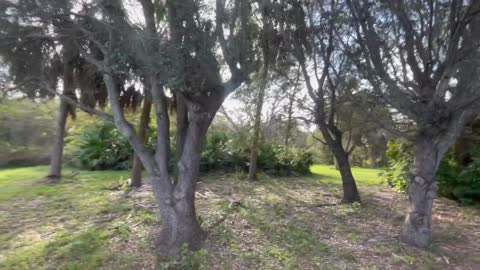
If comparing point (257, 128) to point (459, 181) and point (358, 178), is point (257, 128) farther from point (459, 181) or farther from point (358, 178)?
point (358, 178)

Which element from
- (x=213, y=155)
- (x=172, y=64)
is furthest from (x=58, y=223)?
(x=213, y=155)

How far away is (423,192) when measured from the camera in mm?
5668

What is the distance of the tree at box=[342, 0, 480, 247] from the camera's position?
18.2 ft

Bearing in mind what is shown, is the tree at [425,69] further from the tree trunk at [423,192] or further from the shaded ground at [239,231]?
the shaded ground at [239,231]

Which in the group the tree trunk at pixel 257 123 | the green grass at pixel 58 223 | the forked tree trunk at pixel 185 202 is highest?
the tree trunk at pixel 257 123

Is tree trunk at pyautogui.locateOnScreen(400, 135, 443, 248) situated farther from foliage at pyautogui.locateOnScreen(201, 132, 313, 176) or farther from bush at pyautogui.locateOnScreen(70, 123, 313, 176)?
foliage at pyautogui.locateOnScreen(201, 132, 313, 176)

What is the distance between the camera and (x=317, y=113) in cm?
802

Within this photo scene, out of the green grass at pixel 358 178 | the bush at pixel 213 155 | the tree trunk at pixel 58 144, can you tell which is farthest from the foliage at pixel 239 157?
the tree trunk at pixel 58 144

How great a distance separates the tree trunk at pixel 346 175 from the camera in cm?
835

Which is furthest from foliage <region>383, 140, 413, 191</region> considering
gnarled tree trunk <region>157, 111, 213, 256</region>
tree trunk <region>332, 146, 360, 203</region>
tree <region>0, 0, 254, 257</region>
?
gnarled tree trunk <region>157, 111, 213, 256</region>

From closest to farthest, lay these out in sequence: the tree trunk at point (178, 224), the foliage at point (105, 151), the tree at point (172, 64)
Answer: the tree at point (172, 64) < the tree trunk at point (178, 224) < the foliage at point (105, 151)

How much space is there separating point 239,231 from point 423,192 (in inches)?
118

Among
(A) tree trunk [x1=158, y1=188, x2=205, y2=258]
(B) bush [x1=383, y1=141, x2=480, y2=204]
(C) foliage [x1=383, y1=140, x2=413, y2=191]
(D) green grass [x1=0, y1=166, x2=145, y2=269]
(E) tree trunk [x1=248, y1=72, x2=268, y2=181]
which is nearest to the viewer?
(D) green grass [x1=0, y1=166, x2=145, y2=269]

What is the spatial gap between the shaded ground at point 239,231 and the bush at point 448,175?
1.57ft
